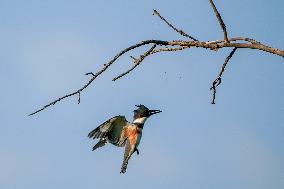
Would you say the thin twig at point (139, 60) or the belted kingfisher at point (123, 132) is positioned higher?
the belted kingfisher at point (123, 132)

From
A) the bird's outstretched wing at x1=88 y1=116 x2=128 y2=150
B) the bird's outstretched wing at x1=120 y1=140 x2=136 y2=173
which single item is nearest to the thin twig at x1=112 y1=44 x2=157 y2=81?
A: the bird's outstretched wing at x1=88 y1=116 x2=128 y2=150

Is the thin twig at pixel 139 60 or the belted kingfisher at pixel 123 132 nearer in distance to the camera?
the thin twig at pixel 139 60

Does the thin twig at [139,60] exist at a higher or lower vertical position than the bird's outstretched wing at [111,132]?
lower

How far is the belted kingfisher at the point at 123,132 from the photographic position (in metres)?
8.01

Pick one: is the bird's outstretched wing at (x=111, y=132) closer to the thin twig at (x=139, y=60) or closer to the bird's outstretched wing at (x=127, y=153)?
the bird's outstretched wing at (x=127, y=153)

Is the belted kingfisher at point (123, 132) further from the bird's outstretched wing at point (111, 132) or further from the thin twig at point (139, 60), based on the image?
the thin twig at point (139, 60)

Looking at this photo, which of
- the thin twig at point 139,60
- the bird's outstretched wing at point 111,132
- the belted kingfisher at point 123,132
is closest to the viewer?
the thin twig at point 139,60

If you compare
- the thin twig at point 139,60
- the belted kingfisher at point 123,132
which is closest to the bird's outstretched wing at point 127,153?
the belted kingfisher at point 123,132

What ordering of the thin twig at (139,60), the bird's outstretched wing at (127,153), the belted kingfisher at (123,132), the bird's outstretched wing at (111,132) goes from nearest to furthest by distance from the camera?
the thin twig at (139,60) → the bird's outstretched wing at (111,132) → the belted kingfisher at (123,132) → the bird's outstretched wing at (127,153)

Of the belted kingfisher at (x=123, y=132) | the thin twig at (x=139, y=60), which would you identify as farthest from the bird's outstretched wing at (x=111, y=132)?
the thin twig at (x=139, y=60)

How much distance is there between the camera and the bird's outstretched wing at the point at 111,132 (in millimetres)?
7883

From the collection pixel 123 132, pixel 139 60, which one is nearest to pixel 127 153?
pixel 123 132

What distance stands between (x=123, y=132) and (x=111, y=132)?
22cm

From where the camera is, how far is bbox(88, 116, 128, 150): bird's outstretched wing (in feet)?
25.9
